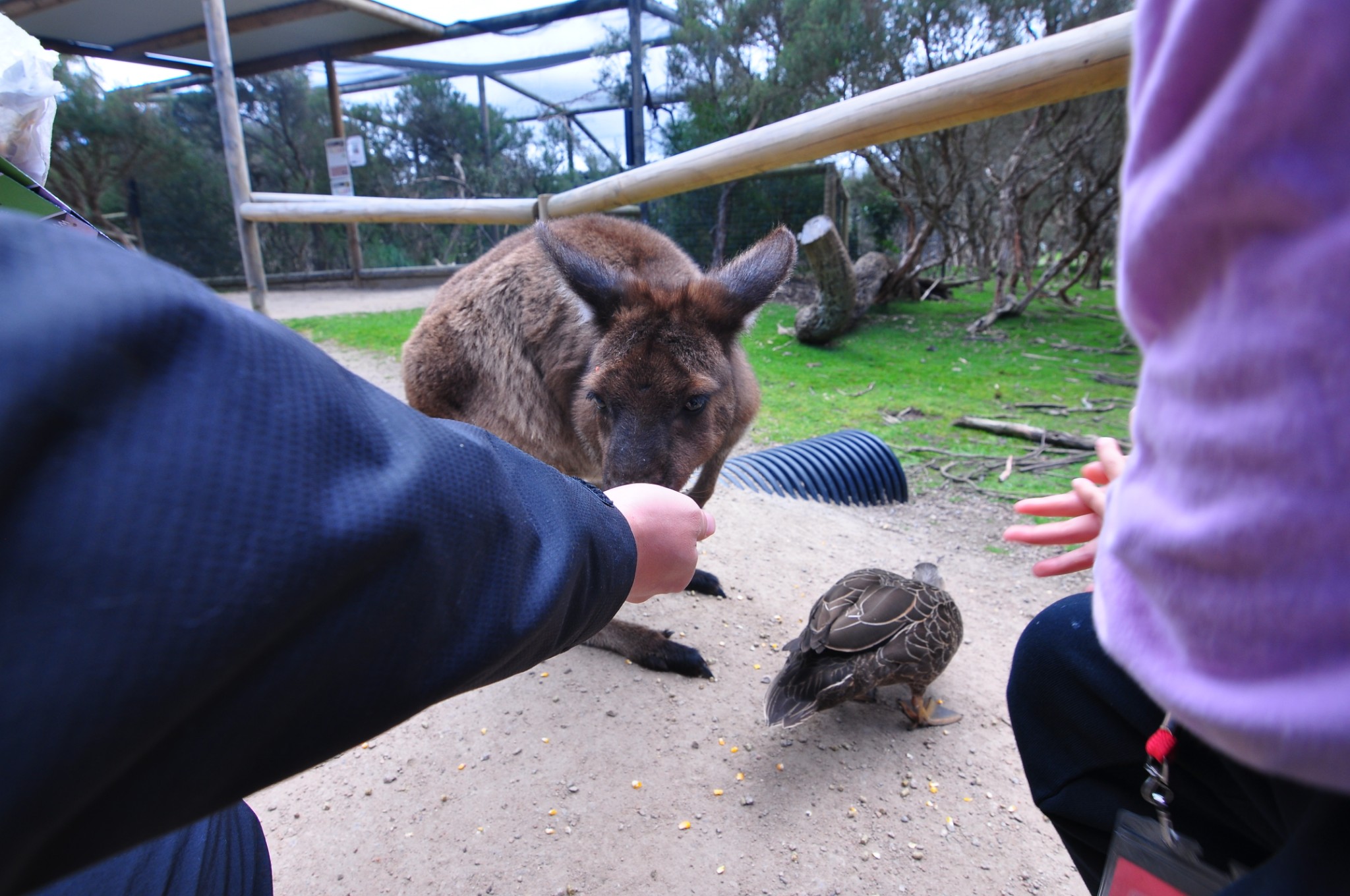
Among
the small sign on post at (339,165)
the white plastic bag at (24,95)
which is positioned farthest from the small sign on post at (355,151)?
the white plastic bag at (24,95)

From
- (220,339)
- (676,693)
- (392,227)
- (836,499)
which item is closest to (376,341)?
(836,499)

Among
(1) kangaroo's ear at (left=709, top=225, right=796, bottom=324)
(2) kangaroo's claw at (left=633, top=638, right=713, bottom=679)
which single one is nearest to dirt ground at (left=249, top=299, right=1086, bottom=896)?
(2) kangaroo's claw at (left=633, top=638, right=713, bottom=679)

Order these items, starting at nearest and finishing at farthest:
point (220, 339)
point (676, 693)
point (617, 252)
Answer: point (220, 339) < point (676, 693) < point (617, 252)

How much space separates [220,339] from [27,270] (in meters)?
0.13

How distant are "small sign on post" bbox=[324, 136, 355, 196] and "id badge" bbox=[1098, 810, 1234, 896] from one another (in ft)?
37.4

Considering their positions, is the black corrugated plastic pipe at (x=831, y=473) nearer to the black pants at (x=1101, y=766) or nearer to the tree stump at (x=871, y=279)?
the black pants at (x=1101, y=766)

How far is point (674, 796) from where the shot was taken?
2049mm

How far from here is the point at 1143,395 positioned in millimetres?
616

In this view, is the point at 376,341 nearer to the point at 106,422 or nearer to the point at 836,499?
the point at 836,499

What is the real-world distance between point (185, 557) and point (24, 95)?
137 centimetres

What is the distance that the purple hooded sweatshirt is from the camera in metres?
0.45

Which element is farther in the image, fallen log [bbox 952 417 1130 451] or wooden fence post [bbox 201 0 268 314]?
wooden fence post [bbox 201 0 268 314]

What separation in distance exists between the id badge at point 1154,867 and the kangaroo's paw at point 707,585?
88.0 inches

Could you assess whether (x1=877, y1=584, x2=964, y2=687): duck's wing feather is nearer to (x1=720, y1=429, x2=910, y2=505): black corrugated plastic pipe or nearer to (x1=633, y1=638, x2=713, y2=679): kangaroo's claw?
(x1=633, y1=638, x2=713, y2=679): kangaroo's claw
